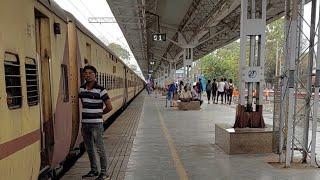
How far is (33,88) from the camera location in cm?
540

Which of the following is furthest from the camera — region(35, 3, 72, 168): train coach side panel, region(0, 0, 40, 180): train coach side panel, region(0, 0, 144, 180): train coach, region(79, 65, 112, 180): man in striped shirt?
region(79, 65, 112, 180): man in striped shirt

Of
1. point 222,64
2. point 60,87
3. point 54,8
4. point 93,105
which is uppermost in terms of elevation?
point 222,64

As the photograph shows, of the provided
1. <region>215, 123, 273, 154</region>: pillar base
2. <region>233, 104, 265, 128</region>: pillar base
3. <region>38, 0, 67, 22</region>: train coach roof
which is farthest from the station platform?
<region>38, 0, 67, 22</region>: train coach roof

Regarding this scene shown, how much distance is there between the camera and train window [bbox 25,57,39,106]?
17.1 ft

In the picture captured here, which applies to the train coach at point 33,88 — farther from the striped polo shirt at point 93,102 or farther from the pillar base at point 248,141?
the pillar base at point 248,141

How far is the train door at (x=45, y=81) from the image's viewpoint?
6.09 metres

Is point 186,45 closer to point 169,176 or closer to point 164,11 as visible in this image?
point 164,11

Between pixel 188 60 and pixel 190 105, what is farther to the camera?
pixel 188 60

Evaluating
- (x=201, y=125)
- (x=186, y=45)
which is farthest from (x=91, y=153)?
(x=186, y=45)

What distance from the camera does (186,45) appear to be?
3094 cm

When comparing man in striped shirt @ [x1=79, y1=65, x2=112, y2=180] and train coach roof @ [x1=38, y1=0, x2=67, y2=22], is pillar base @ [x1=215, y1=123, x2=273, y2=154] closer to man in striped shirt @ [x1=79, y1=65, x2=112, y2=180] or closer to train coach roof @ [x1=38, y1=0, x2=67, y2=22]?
man in striped shirt @ [x1=79, y1=65, x2=112, y2=180]

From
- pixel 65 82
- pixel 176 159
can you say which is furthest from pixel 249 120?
pixel 65 82

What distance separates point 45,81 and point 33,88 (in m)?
0.79

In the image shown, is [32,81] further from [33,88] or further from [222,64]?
[222,64]
